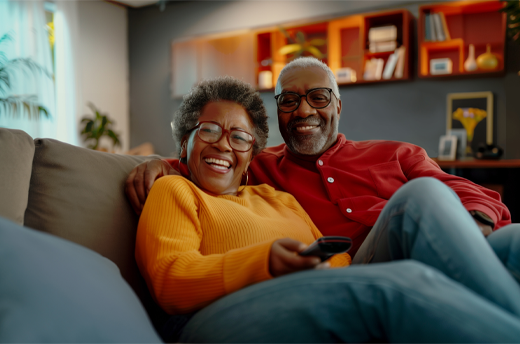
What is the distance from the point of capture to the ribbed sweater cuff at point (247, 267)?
86 centimetres

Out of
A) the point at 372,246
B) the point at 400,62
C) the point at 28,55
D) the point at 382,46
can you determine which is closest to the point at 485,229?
the point at 372,246

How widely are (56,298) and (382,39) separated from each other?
13.0ft

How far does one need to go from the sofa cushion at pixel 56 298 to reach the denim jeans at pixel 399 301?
0.18 meters

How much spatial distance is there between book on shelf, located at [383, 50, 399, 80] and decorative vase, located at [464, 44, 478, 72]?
63 cm

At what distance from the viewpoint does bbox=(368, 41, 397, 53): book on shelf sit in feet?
12.8

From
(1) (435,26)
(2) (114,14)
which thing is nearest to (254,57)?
(1) (435,26)

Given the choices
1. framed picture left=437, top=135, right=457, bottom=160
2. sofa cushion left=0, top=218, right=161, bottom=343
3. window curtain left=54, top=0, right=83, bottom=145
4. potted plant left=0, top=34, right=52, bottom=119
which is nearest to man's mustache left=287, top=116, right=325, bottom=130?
sofa cushion left=0, top=218, right=161, bottom=343

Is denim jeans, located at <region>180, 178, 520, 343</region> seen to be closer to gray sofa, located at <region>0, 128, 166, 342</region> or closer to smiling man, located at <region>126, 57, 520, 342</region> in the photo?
smiling man, located at <region>126, 57, 520, 342</region>

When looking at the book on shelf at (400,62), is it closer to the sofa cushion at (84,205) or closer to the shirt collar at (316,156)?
the shirt collar at (316,156)

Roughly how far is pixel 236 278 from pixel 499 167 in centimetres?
303

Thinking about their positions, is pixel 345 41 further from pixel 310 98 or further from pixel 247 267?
pixel 247 267

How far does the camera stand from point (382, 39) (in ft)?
13.0

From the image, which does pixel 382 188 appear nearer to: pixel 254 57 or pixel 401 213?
pixel 401 213

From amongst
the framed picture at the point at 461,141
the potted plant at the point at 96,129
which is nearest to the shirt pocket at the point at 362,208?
the framed picture at the point at 461,141
